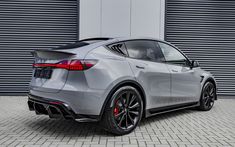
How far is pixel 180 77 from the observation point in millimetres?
5133

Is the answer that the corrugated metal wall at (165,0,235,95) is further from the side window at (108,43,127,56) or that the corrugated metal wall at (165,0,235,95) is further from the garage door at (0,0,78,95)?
the side window at (108,43,127,56)

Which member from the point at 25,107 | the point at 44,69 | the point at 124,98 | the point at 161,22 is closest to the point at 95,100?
the point at 124,98

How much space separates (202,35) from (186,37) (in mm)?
575

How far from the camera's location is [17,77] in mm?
8211

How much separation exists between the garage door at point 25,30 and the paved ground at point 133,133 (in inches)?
107

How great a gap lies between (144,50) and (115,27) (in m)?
3.55

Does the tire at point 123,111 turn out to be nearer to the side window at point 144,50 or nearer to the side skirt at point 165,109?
the side skirt at point 165,109

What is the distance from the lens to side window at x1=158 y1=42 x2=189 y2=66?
5.01 meters

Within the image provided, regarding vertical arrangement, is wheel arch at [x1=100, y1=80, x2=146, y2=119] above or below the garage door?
below

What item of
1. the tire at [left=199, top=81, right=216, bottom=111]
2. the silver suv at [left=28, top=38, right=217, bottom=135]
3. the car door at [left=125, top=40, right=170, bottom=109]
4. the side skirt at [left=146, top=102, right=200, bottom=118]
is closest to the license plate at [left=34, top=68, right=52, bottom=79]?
the silver suv at [left=28, top=38, right=217, bottom=135]

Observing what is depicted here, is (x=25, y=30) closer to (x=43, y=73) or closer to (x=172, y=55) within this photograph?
(x=43, y=73)

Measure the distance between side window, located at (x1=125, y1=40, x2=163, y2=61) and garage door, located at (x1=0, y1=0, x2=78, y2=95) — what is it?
160 inches

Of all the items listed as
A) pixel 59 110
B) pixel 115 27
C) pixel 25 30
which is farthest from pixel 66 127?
pixel 25 30

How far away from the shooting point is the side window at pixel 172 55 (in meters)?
5.01
